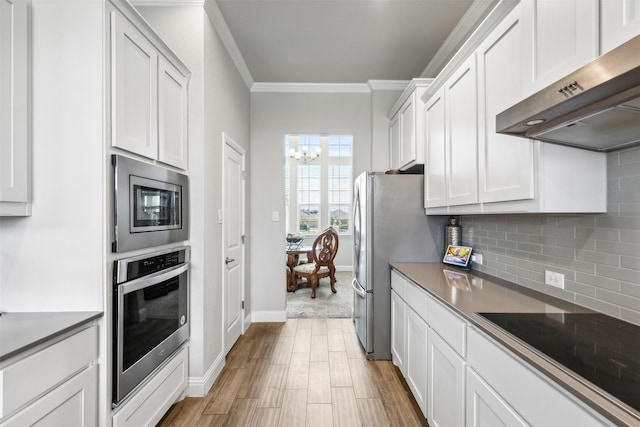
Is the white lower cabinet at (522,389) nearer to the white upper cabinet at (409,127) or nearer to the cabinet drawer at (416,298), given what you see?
the cabinet drawer at (416,298)

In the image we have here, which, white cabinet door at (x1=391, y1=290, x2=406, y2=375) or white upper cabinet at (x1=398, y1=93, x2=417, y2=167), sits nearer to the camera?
white cabinet door at (x1=391, y1=290, x2=406, y2=375)

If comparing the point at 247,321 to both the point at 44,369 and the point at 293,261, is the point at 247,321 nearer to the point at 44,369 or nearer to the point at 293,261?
the point at 293,261

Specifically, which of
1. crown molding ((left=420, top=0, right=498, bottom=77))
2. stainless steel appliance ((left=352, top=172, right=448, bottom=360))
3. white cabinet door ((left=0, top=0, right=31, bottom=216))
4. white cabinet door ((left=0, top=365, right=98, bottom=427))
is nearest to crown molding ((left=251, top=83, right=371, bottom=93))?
crown molding ((left=420, top=0, right=498, bottom=77))

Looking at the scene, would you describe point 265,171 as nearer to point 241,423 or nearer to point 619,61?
point 241,423

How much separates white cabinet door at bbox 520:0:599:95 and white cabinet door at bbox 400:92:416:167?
56.1 inches

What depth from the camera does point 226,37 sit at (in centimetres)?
260

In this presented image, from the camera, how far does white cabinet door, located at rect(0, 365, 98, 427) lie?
100cm

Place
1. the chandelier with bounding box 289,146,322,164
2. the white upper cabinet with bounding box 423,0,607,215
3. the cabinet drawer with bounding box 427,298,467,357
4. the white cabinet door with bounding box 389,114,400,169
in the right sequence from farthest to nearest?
the chandelier with bounding box 289,146,322,164, the white cabinet door with bounding box 389,114,400,169, the cabinet drawer with bounding box 427,298,467,357, the white upper cabinet with bounding box 423,0,607,215

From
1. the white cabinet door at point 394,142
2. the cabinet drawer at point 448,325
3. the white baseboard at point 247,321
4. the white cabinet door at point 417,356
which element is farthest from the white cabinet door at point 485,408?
the white baseboard at point 247,321

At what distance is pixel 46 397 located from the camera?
3.47 ft

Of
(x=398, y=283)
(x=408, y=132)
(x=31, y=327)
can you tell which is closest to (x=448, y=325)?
(x=398, y=283)

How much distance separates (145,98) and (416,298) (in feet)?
6.76

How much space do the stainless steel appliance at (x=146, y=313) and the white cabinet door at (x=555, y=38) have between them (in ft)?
6.74

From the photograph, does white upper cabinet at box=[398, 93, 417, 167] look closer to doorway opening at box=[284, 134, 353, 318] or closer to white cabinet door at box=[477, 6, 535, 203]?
white cabinet door at box=[477, 6, 535, 203]
